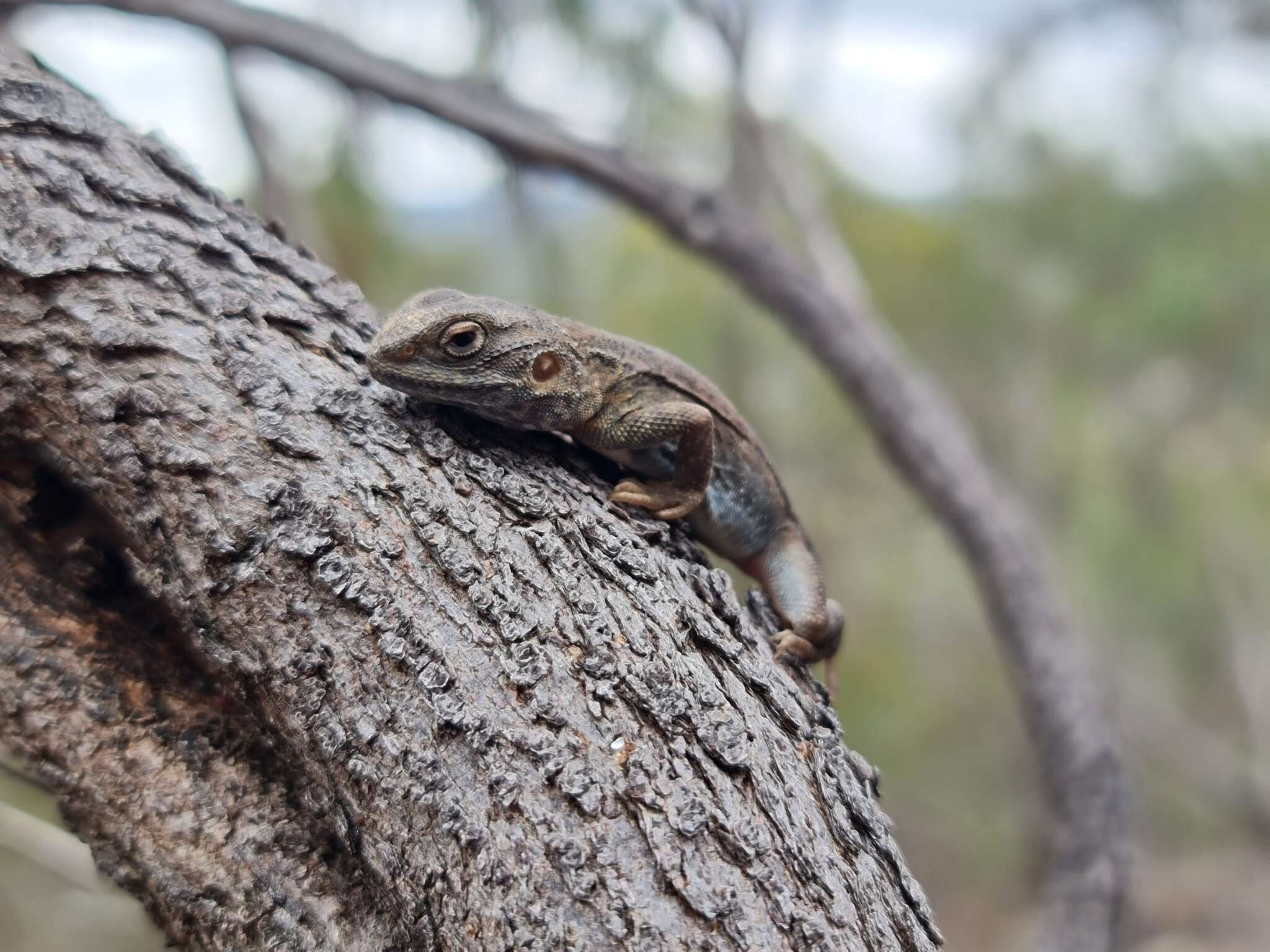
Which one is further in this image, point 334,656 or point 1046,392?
point 1046,392

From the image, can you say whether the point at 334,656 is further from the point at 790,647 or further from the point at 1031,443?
the point at 1031,443

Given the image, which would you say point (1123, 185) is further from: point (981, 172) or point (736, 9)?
point (736, 9)

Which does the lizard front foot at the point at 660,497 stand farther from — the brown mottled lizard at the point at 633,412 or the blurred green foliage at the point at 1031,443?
the blurred green foliage at the point at 1031,443

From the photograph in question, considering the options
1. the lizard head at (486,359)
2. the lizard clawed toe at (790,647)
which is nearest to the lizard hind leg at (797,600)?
the lizard clawed toe at (790,647)

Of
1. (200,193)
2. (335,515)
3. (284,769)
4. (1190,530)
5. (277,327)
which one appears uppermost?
(1190,530)

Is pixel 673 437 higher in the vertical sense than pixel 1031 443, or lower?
lower

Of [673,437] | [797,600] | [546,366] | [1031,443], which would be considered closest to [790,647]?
[797,600]

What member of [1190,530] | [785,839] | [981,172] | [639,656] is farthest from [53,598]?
[1190,530]
